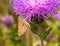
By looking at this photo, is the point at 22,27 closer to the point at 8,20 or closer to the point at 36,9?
the point at 36,9

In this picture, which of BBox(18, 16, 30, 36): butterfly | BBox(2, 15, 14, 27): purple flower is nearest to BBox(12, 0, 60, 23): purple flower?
BBox(18, 16, 30, 36): butterfly

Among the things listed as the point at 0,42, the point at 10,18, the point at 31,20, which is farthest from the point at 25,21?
the point at 10,18

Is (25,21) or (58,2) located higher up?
(58,2)

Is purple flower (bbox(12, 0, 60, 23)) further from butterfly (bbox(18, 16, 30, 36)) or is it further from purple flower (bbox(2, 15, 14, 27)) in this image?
purple flower (bbox(2, 15, 14, 27))

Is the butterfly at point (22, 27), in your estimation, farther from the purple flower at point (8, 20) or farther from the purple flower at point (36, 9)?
the purple flower at point (8, 20)

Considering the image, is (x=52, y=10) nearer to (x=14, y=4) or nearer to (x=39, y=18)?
(x=39, y=18)

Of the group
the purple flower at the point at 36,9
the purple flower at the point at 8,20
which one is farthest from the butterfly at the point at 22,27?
the purple flower at the point at 8,20

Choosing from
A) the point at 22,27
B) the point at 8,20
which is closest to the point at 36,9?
the point at 22,27

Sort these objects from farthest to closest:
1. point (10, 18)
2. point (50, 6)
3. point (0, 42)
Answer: point (10, 18) < point (0, 42) < point (50, 6)
